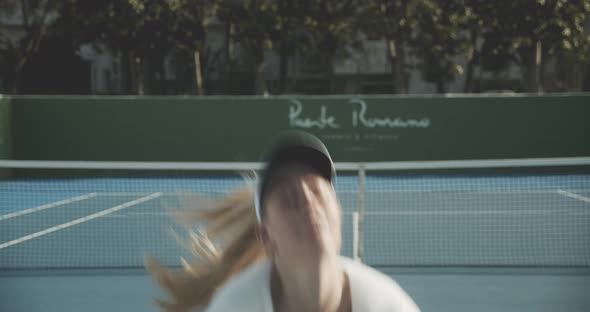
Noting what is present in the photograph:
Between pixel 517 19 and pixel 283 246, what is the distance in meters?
26.4

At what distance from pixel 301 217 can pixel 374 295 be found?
0.34m

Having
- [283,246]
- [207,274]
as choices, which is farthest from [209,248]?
[283,246]

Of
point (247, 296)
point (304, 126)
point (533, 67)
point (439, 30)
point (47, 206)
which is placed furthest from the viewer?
point (439, 30)

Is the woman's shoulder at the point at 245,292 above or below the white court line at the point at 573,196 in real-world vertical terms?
above

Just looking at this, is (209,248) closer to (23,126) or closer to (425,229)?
(425,229)

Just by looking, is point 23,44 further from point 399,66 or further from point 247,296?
point 247,296

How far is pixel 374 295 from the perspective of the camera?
1.31m

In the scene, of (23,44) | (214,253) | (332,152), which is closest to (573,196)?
(332,152)

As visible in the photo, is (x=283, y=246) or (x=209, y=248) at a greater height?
(x=283, y=246)

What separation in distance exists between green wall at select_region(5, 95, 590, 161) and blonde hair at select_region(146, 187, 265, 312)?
50.4 ft

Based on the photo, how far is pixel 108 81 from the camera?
45344 mm

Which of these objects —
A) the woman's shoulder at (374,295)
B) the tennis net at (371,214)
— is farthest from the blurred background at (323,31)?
the woman's shoulder at (374,295)

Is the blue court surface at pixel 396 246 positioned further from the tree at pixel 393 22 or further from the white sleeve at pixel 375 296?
the tree at pixel 393 22

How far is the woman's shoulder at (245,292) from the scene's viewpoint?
1.30 m
